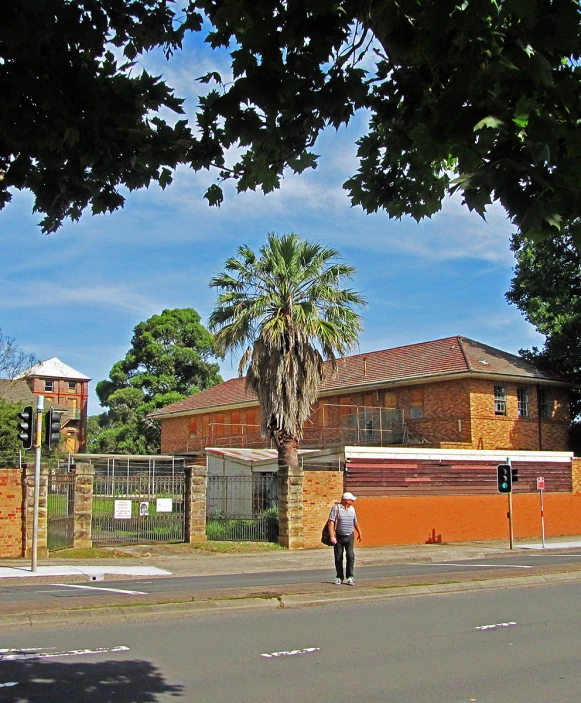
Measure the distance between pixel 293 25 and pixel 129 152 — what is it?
1.69 metres

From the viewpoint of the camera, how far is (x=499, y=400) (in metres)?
36.0

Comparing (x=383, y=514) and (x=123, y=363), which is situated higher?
(x=123, y=363)

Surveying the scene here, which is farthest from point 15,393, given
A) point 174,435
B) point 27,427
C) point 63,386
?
point 27,427

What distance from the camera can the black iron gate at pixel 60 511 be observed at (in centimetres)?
2173

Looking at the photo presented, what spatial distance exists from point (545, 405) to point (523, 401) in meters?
1.54

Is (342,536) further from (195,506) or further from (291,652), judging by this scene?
(195,506)

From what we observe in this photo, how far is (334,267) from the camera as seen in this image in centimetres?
2698

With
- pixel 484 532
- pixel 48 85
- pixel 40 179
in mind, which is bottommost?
pixel 484 532

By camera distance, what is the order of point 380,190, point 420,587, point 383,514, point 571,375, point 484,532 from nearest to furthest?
1. point 380,190
2. point 420,587
3. point 383,514
4. point 484,532
5. point 571,375

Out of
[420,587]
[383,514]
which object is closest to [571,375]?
[383,514]

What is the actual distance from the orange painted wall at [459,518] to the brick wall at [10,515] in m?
10.8

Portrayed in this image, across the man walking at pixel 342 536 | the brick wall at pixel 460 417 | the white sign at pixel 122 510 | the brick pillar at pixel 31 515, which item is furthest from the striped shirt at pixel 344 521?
the brick wall at pixel 460 417

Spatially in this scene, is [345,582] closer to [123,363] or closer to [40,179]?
[40,179]

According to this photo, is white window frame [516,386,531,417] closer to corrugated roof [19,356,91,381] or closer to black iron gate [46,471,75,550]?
black iron gate [46,471,75,550]
